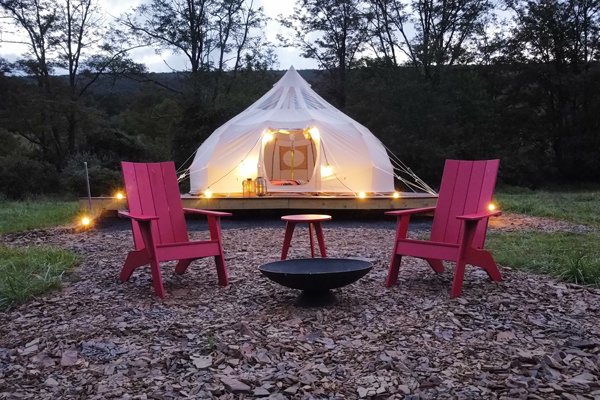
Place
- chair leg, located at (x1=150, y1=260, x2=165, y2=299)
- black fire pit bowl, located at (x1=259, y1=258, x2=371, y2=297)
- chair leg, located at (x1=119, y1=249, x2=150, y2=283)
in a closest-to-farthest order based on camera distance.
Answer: black fire pit bowl, located at (x1=259, y1=258, x2=371, y2=297) → chair leg, located at (x1=150, y1=260, x2=165, y2=299) → chair leg, located at (x1=119, y1=249, x2=150, y2=283)

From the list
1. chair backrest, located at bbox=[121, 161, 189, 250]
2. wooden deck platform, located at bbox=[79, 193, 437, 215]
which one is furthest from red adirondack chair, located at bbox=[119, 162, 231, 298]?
wooden deck platform, located at bbox=[79, 193, 437, 215]

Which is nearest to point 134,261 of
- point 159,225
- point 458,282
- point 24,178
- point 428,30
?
point 159,225

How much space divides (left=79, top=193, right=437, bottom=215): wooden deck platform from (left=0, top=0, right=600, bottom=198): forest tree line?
295 inches

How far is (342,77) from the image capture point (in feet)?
62.8

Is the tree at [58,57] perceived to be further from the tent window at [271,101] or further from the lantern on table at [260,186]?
the lantern on table at [260,186]

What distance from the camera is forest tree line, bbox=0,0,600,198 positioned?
1625 centimetres

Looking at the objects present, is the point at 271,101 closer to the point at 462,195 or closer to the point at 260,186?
the point at 260,186

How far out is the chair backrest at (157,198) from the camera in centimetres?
410

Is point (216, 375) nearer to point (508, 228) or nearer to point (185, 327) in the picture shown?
point (185, 327)

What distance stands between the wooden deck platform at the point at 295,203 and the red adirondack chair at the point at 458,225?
3702mm

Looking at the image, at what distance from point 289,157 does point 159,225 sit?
6.86 meters

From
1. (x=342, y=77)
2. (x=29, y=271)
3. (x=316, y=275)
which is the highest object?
(x=342, y=77)

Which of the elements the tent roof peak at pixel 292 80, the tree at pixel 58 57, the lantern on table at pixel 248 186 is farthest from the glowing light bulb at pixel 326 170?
the tree at pixel 58 57

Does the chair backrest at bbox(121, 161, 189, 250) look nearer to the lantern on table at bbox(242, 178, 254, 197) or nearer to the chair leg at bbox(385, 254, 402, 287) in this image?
the chair leg at bbox(385, 254, 402, 287)
